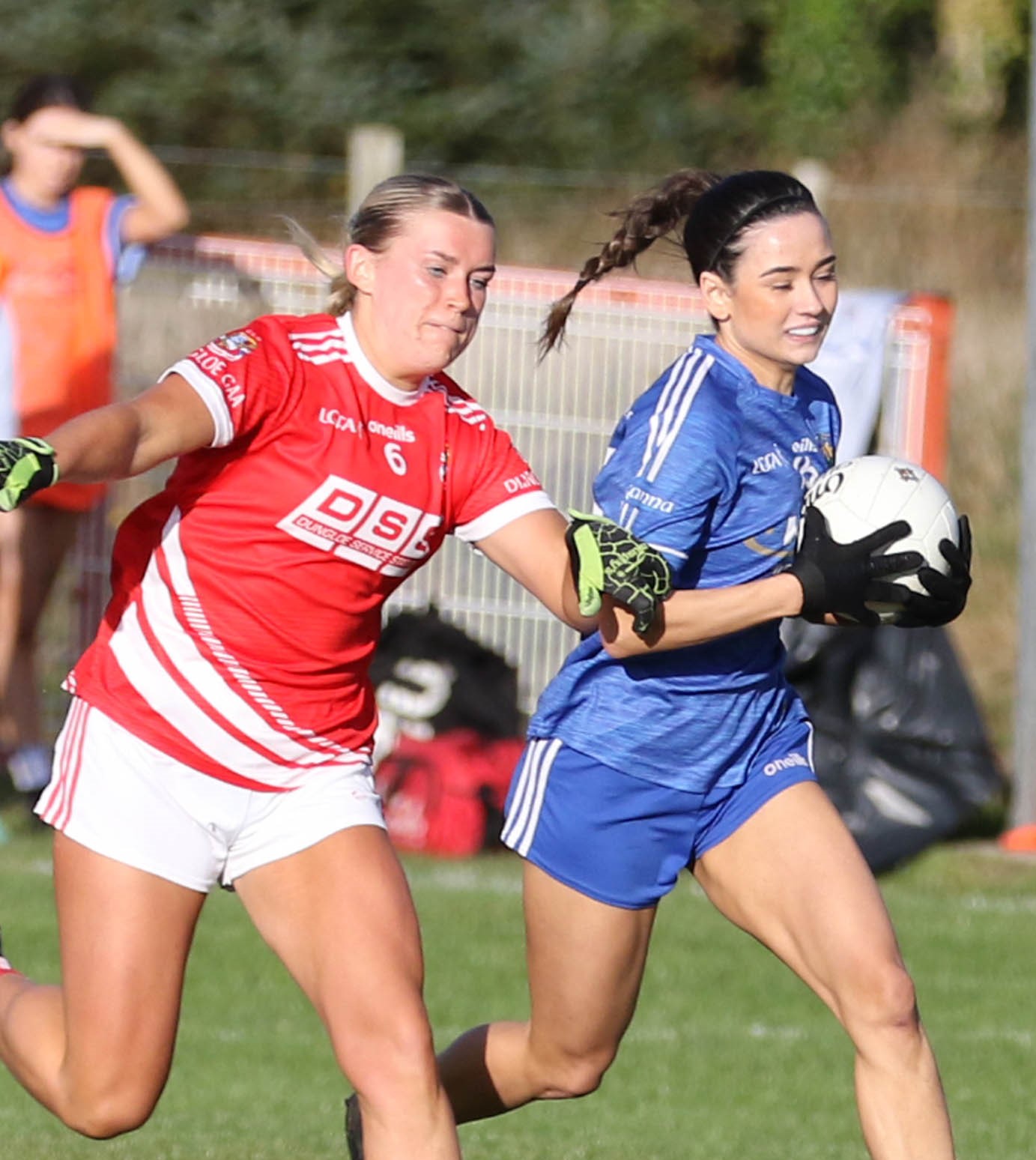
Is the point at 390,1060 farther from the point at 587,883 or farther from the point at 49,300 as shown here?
the point at 49,300

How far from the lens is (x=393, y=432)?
437 cm

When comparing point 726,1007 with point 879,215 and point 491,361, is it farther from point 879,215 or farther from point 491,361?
point 879,215

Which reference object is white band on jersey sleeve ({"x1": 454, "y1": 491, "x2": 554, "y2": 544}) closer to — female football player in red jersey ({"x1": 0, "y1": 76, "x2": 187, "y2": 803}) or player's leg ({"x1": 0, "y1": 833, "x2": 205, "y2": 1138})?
player's leg ({"x1": 0, "y1": 833, "x2": 205, "y2": 1138})

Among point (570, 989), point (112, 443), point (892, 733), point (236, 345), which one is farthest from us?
point (892, 733)

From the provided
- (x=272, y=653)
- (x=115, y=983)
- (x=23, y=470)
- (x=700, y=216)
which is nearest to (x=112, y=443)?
(x=23, y=470)

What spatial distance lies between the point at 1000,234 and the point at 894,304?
26.9 ft

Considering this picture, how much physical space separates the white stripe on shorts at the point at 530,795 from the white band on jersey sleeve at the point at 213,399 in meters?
0.98

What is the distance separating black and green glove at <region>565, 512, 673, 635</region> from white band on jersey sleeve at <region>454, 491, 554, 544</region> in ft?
1.23

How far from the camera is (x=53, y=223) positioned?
8625mm

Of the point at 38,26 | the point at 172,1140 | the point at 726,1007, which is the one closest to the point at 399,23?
the point at 38,26

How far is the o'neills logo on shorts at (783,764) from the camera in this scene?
15.2ft

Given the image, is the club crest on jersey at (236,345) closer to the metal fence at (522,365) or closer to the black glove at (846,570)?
the black glove at (846,570)

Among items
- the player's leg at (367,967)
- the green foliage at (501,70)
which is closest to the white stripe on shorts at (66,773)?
the player's leg at (367,967)

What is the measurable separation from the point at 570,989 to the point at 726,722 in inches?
24.4
